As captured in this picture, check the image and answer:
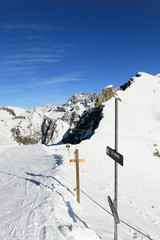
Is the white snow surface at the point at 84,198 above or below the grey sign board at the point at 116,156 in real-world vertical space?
below

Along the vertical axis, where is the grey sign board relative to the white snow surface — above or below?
above

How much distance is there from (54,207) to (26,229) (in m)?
1.23

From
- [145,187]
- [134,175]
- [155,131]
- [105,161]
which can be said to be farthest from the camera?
[155,131]

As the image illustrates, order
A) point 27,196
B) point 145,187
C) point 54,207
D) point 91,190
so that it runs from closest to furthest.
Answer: point 54,207, point 27,196, point 91,190, point 145,187

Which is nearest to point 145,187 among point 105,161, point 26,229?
point 105,161

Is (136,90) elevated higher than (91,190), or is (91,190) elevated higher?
(136,90)

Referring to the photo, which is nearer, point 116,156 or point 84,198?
point 116,156

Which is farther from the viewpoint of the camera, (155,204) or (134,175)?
(134,175)

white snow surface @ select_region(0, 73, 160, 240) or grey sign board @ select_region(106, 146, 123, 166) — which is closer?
grey sign board @ select_region(106, 146, 123, 166)

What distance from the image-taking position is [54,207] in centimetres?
594

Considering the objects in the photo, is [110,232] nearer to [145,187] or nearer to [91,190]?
[91,190]

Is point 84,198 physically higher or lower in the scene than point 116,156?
lower

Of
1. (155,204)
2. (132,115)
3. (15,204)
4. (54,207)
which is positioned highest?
(132,115)

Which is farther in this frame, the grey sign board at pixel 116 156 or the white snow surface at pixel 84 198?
the white snow surface at pixel 84 198
